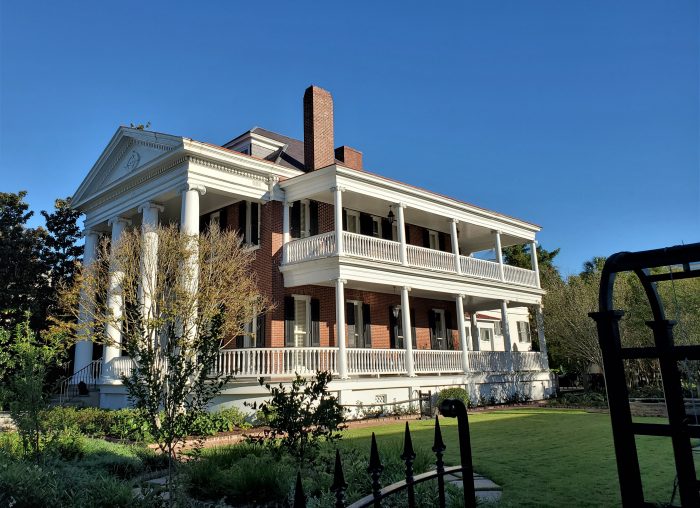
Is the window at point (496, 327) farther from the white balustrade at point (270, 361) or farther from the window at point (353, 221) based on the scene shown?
the white balustrade at point (270, 361)

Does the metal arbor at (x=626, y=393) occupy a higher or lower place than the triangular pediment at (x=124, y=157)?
lower

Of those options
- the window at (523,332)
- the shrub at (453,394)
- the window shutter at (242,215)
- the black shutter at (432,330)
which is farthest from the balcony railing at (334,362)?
the window at (523,332)

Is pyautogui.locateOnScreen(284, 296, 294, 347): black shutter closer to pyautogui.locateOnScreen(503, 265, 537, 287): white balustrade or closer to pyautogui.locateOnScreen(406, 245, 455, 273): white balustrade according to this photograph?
pyautogui.locateOnScreen(406, 245, 455, 273): white balustrade

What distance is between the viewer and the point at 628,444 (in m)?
3.94

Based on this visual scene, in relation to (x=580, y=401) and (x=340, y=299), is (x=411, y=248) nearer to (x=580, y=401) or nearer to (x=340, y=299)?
(x=340, y=299)

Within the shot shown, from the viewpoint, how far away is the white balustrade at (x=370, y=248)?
61.4ft

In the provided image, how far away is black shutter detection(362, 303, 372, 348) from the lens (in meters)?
21.7

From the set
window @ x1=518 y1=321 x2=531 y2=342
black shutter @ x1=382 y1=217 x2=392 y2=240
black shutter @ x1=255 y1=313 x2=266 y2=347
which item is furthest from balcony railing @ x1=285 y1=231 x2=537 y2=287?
window @ x1=518 y1=321 x2=531 y2=342

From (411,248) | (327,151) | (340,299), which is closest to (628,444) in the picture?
(340,299)

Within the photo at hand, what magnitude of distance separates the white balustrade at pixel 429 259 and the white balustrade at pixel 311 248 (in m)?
3.74

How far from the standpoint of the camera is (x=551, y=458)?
9.07 m

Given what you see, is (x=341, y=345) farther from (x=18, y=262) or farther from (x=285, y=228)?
(x=18, y=262)

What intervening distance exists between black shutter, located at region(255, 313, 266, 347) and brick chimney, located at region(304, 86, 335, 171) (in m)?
6.54

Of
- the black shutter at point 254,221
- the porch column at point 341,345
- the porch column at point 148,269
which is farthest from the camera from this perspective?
the black shutter at point 254,221
